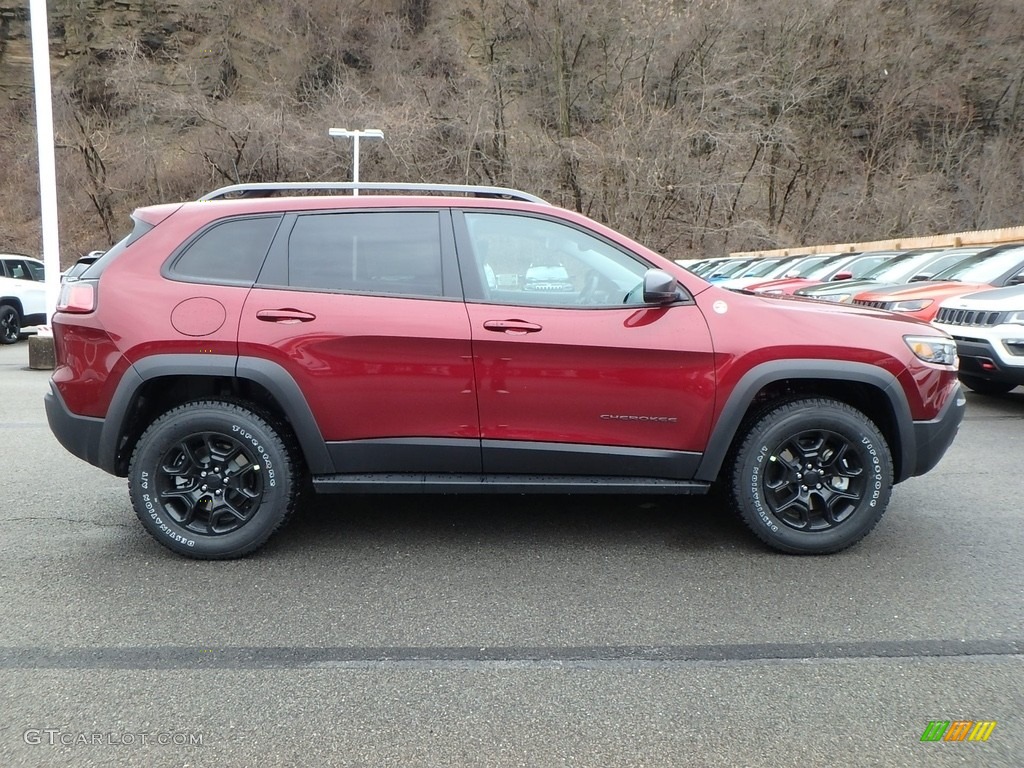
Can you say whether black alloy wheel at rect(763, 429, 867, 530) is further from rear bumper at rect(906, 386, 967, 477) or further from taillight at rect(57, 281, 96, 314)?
taillight at rect(57, 281, 96, 314)

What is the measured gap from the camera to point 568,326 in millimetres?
3785

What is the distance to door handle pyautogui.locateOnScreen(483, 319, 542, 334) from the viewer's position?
377cm

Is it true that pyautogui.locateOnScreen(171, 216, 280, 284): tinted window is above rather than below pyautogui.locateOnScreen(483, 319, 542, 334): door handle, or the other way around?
above

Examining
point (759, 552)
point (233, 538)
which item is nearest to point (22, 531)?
point (233, 538)

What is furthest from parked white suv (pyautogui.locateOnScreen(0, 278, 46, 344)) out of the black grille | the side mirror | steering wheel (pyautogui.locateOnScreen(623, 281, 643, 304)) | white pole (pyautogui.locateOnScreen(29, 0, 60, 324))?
the black grille

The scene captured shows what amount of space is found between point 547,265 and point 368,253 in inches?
35.7

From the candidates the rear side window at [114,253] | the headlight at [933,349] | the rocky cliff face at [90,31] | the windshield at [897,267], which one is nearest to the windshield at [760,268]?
the windshield at [897,267]

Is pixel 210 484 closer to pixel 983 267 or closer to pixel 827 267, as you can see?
pixel 983 267

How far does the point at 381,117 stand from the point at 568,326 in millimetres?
34561

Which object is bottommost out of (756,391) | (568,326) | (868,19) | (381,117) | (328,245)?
(756,391)

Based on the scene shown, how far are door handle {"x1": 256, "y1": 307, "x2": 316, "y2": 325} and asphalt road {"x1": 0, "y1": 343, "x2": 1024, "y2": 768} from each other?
121 cm

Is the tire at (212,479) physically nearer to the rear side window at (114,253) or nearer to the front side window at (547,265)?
the rear side window at (114,253)

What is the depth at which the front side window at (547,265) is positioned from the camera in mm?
3908

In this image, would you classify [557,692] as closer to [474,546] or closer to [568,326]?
[474,546]
